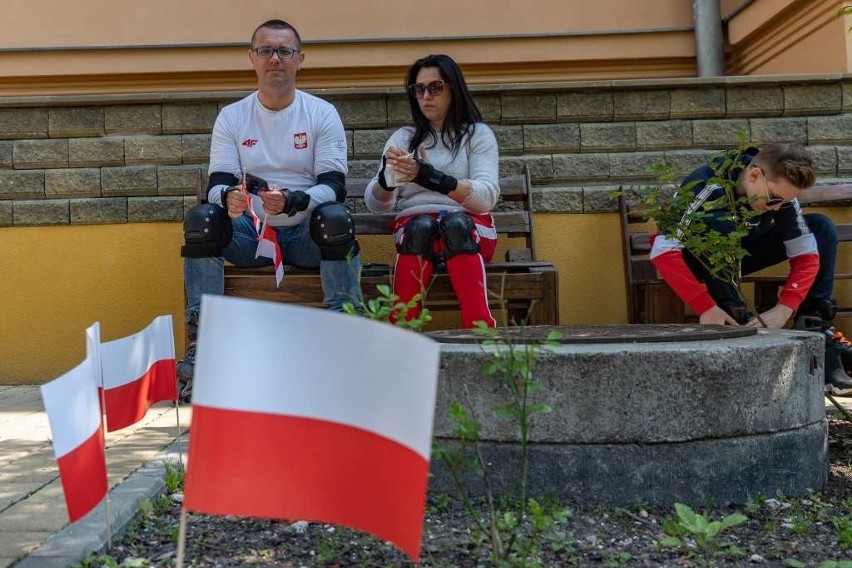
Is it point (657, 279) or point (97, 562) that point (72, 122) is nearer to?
point (657, 279)

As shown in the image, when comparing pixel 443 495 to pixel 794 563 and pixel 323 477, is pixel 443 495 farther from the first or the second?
pixel 323 477

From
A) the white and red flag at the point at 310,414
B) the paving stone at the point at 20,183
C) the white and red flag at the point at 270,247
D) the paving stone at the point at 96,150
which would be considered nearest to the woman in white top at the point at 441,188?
the white and red flag at the point at 270,247

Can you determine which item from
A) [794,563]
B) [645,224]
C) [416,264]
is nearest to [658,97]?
[645,224]

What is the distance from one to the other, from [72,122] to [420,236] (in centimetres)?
260

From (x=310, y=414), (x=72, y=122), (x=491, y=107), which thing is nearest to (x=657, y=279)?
(x=491, y=107)

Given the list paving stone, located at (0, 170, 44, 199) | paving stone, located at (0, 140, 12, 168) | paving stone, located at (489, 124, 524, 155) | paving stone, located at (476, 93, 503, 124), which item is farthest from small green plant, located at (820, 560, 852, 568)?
paving stone, located at (0, 140, 12, 168)

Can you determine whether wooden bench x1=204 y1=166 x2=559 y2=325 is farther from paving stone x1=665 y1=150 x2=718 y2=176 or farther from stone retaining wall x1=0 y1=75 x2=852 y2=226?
paving stone x1=665 y1=150 x2=718 y2=176

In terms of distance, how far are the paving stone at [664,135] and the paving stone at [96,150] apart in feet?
9.83

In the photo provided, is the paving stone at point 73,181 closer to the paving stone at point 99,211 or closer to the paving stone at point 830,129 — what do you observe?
the paving stone at point 99,211

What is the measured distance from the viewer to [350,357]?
5.68 feet

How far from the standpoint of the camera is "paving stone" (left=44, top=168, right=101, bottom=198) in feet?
19.7

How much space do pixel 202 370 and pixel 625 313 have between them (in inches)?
178

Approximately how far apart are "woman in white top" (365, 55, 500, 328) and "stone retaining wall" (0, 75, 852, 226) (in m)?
1.03

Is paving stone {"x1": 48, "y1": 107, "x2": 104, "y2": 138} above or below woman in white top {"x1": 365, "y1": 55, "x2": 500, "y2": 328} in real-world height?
above
